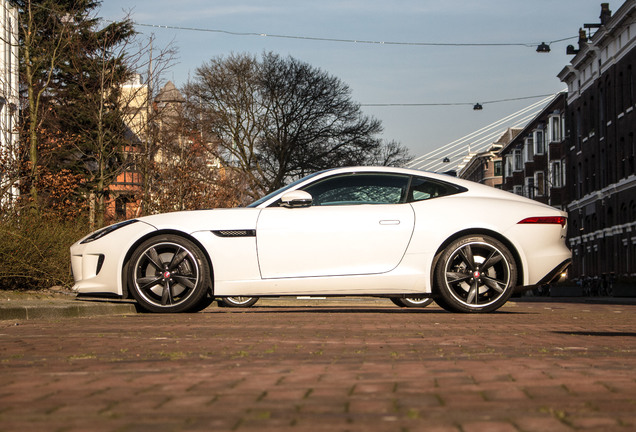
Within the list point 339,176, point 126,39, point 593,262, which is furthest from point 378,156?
point 339,176

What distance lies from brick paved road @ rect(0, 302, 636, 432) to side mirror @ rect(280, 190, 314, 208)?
5.51 feet

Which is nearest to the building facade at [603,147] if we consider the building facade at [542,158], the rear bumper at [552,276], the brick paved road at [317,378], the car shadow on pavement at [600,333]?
the building facade at [542,158]

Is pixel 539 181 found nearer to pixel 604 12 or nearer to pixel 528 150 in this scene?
pixel 528 150

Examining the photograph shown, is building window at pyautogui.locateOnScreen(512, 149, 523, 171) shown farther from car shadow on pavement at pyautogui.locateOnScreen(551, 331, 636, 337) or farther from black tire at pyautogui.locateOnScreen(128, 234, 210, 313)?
car shadow on pavement at pyautogui.locateOnScreen(551, 331, 636, 337)

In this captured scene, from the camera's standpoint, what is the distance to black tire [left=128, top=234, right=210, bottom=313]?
934 centimetres

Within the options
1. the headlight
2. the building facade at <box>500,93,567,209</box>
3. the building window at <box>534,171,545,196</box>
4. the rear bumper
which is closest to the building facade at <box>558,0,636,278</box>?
the building facade at <box>500,93,567,209</box>

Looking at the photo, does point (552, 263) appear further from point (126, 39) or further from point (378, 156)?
point (378, 156)

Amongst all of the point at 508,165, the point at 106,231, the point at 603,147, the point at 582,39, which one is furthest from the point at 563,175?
the point at 106,231

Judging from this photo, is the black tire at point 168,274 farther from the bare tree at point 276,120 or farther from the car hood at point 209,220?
the bare tree at point 276,120

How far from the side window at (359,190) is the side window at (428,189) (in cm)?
9

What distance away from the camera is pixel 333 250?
9.30 m

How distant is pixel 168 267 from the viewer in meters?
9.39

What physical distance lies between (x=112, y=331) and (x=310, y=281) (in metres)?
2.35

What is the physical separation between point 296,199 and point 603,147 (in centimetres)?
4761
